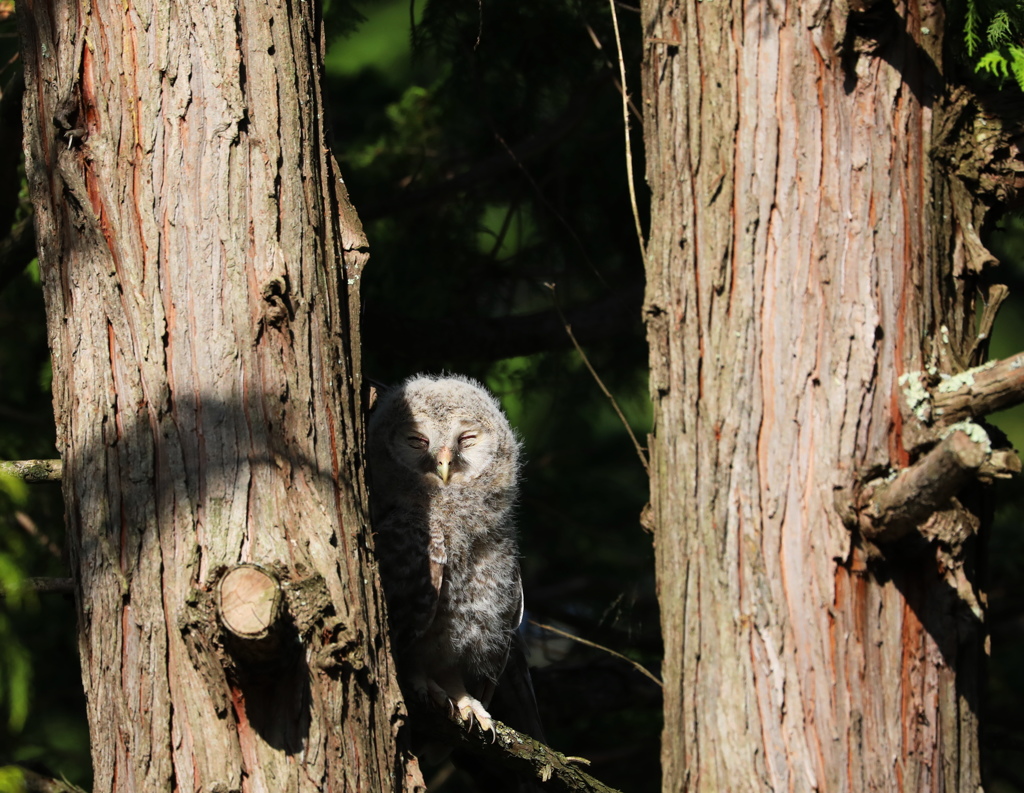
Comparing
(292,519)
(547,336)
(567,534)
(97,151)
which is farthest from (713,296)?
(567,534)

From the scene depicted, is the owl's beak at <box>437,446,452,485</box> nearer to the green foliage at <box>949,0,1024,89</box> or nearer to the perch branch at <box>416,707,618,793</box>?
the perch branch at <box>416,707,618,793</box>

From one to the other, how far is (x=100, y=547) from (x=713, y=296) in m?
1.46

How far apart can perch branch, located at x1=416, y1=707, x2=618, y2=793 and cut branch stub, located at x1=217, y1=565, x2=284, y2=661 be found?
3.57 ft

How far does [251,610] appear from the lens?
73.5 inches

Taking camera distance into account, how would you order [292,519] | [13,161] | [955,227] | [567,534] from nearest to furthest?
[292,519] < [955,227] < [13,161] < [567,534]

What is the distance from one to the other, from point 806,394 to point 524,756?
52.7 inches

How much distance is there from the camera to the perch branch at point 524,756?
2.74 meters

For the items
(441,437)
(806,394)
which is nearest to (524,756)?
(441,437)

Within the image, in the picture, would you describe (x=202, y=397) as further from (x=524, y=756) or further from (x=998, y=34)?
(x=998, y=34)

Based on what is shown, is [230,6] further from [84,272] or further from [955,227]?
[955,227]

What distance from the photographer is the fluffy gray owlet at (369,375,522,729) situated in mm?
3084

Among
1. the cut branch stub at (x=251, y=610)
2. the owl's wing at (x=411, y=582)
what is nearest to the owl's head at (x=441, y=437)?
the owl's wing at (x=411, y=582)

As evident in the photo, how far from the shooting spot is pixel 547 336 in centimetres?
422

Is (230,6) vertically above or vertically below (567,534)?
above
